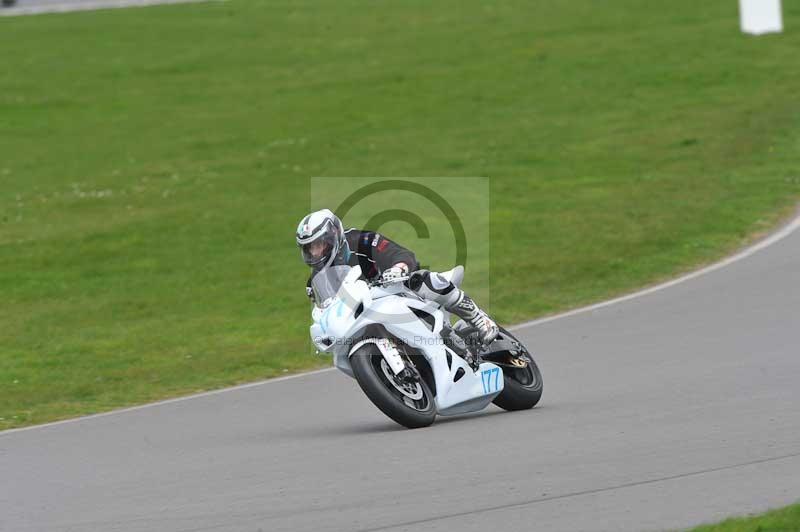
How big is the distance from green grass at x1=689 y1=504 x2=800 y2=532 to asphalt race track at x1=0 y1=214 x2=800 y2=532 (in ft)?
0.60

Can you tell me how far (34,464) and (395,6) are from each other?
A: 34579mm

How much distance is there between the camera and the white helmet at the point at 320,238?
339 inches

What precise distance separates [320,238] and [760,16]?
999 inches

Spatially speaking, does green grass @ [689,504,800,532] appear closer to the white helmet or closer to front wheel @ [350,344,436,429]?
front wheel @ [350,344,436,429]

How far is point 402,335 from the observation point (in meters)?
8.73

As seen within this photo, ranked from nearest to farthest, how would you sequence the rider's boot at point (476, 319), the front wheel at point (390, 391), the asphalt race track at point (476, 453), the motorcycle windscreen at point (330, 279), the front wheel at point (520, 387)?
the asphalt race track at point (476, 453), the front wheel at point (390, 391), the motorcycle windscreen at point (330, 279), the rider's boot at point (476, 319), the front wheel at point (520, 387)

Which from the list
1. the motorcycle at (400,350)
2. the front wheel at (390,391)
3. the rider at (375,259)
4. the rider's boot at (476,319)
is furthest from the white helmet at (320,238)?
the rider's boot at (476,319)

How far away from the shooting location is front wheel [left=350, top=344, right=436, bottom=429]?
835 cm

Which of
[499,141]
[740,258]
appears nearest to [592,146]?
[499,141]

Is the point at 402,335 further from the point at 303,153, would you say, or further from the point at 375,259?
the point at 303,153

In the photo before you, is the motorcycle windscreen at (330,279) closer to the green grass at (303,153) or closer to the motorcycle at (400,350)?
the motorcycle at (400,350)

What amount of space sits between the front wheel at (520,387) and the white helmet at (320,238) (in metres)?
1.56

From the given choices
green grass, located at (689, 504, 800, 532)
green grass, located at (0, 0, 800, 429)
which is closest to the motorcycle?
green grass, located at (689, 504, 800, 532)

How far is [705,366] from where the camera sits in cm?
1014
